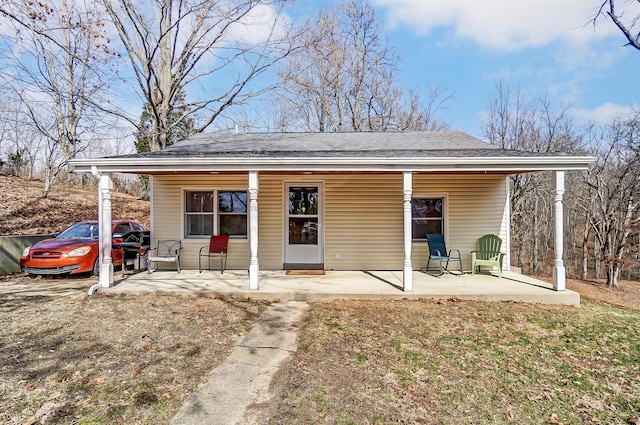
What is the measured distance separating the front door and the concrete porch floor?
0.73 metres

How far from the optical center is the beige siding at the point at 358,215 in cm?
838

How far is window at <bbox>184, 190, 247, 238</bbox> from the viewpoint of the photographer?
8.49 metres

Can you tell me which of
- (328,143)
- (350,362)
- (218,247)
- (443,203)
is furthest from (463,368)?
(328,143)

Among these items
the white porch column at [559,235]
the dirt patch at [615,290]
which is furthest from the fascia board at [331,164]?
the dirt patch at [615,290]

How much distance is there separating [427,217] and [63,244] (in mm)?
8581

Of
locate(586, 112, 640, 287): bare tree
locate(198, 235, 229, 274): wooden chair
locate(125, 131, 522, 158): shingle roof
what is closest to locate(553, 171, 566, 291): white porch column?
locate(125, 131, 522, 158): shingle roof

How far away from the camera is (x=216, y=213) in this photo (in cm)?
847

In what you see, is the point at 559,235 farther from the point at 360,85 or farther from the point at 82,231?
the point at 360,85

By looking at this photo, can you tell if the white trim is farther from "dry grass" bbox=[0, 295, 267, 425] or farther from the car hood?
the car hood

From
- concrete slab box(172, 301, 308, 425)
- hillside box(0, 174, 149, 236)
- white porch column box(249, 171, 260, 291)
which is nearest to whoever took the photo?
concrete slab box(172, 301, 308, 425)

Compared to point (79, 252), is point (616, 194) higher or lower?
higher

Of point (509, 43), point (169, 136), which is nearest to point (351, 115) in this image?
point (509, 43)

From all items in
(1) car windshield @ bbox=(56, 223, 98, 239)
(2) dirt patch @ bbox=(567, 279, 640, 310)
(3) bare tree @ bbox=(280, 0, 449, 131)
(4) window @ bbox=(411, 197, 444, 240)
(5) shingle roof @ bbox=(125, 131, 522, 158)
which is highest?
(3) bare tree @ bbox=(280, 0, 449, 131)

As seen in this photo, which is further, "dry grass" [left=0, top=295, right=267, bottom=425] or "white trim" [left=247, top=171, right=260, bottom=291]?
"white trim" [left=247, top=171, right=260, bottom=291]
